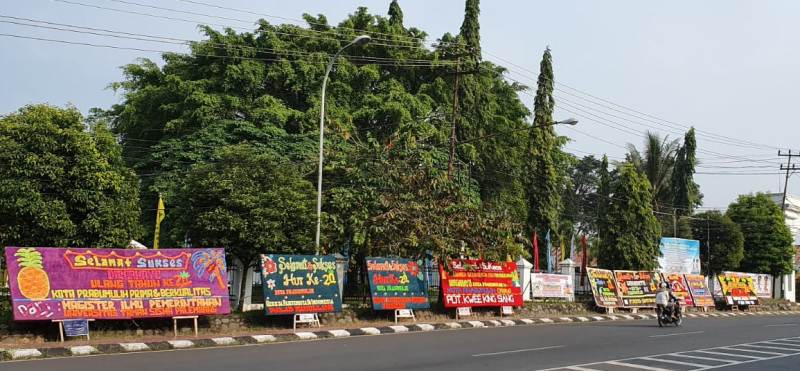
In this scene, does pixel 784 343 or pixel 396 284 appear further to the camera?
pixel 396 284

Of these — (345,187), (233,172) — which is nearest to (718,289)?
(345,187)

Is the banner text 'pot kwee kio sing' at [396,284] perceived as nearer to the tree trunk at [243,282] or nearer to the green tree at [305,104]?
the tree trunk at [243,282]

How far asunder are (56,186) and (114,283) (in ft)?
10.2

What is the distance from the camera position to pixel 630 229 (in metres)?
37.8

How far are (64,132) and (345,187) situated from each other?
947 cm

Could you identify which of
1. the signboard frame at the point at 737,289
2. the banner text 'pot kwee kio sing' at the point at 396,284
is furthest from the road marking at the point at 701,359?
the signboard frame at the point at 737,289

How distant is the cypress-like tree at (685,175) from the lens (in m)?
51.3

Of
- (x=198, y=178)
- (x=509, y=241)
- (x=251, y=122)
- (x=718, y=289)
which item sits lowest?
(x=718, y=289)

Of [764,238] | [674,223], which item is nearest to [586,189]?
[764,238]

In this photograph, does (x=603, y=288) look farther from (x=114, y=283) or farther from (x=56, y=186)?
(x=56, y=186)

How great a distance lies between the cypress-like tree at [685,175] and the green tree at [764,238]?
3.32 meters

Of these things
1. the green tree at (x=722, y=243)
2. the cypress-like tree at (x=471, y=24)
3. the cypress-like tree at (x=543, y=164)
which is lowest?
the green tree at (x=722, y=243)

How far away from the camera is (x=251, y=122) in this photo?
111 feet

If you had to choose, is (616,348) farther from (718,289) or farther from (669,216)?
(669,216)
